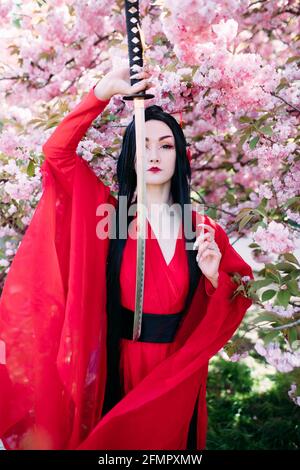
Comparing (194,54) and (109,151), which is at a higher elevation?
(194,54)

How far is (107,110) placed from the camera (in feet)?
7.54

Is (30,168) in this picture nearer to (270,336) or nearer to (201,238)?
(201,238)

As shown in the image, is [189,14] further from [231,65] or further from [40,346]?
[40,346]

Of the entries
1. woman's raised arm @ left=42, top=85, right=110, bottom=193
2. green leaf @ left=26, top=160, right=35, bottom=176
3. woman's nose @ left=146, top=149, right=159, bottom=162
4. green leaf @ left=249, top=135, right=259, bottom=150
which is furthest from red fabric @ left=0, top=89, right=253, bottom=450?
green leaf @ left=249, top=135, right=259, bottom=150

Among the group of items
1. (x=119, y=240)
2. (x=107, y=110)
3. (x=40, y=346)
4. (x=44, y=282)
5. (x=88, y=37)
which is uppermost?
(x=88, y=37)

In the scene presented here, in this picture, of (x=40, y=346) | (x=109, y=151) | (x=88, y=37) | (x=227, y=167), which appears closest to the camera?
(x=40, y=346)

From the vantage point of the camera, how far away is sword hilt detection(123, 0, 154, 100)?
1.54 meters

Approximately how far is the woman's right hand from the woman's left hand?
49 centimetres

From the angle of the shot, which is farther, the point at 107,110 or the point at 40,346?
the point at 107,110

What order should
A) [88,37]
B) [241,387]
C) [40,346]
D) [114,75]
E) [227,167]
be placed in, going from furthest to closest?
[241,387] < [227,167] < [88,37] < [40,346] < [114,75]

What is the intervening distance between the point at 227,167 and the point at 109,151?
1.07 metres

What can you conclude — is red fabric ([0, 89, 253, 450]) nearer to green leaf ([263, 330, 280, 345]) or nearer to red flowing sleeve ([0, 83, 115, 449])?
red flowing sleeve ([0, 83, 115, 449])

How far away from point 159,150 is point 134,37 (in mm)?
412
